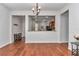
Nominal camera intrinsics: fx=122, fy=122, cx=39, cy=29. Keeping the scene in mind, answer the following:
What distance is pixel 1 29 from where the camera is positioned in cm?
663

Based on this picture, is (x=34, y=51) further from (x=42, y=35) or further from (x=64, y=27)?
(x=64, y=27)

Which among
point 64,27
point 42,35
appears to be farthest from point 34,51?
point 64,27

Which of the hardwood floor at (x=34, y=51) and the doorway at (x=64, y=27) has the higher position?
the doorway at (x=64, y=27)

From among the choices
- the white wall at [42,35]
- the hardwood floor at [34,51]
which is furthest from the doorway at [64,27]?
the hardwood floor at [34,51]

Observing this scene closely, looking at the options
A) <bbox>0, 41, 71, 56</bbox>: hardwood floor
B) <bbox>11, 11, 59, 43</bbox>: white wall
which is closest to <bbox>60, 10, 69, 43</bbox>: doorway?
<bbox>11, 11, 59, 43</bbox>: white wall

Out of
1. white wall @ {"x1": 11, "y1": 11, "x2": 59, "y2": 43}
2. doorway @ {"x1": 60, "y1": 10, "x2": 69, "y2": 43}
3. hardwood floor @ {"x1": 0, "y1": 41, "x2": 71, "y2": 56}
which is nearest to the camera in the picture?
hardwood floor @ {"x1": 0, "y1": 41, "x2": 71, "y2": 56}

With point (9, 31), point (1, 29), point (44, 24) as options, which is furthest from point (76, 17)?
point (9, 31)

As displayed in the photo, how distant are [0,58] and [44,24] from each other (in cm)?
828

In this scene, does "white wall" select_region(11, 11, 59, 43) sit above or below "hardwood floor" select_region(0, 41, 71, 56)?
above

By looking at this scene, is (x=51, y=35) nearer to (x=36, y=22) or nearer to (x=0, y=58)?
(x=36, y=22)

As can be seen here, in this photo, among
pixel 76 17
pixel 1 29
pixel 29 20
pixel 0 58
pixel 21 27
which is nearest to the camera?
pixel 0 58

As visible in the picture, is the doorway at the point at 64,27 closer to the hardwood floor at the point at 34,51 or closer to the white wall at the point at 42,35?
the white wall at the point at 42,35

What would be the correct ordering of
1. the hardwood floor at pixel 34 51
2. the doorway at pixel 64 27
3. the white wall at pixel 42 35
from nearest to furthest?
the hardwood floor at pixel 34 51 → the doorway at pixel 64 27 → the white wall at pixel 42 35

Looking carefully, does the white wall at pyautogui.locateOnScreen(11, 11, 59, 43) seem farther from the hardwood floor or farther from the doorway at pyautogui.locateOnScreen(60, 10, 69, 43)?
the hardwood floor
